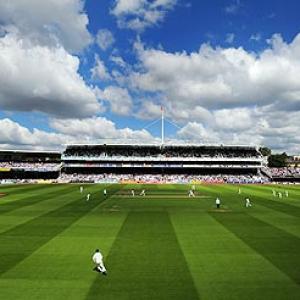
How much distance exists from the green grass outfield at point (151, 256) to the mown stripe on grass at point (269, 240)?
5 cm

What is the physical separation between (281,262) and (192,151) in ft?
390

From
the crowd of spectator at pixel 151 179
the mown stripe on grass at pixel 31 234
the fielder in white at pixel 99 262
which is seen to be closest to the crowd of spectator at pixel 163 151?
the crowd of spectator at pixel 151 179

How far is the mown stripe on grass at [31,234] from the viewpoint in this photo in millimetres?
21195

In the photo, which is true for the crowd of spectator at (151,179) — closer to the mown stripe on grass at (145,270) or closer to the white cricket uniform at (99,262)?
the mown stripe on grass at (145,270)

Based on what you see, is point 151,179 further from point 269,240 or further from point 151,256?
point 151,256

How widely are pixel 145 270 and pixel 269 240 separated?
1031cm

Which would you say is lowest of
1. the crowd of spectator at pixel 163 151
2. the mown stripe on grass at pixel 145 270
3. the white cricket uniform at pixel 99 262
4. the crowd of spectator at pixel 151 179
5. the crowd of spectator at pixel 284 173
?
the mown stripe on grass at pixel 145 270

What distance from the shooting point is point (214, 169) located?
446ft

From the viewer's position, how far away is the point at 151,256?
2122 cm

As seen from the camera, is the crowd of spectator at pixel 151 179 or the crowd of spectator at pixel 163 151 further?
the crowd of spectator at pixel 163 151

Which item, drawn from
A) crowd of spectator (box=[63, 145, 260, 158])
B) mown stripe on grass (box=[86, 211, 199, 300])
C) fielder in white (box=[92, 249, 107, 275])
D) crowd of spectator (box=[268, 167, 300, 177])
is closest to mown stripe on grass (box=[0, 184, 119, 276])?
fielder in white (box=[92, 249, 107, 275])

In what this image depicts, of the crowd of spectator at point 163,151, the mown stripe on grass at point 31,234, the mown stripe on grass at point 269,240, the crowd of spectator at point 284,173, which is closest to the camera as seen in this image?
the mown stripe on grass at point 269,240

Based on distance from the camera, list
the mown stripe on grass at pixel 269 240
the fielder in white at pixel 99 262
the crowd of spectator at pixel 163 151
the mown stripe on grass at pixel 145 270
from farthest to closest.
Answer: the crowd of spectator at pixel 163 151
the mown stripe on grass at pixel 269 240
the fielder in white at pixel 99 262
the mown stripe on grass at pixel 145 270

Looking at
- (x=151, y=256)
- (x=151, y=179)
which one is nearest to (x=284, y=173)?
(x=151, y=179)
